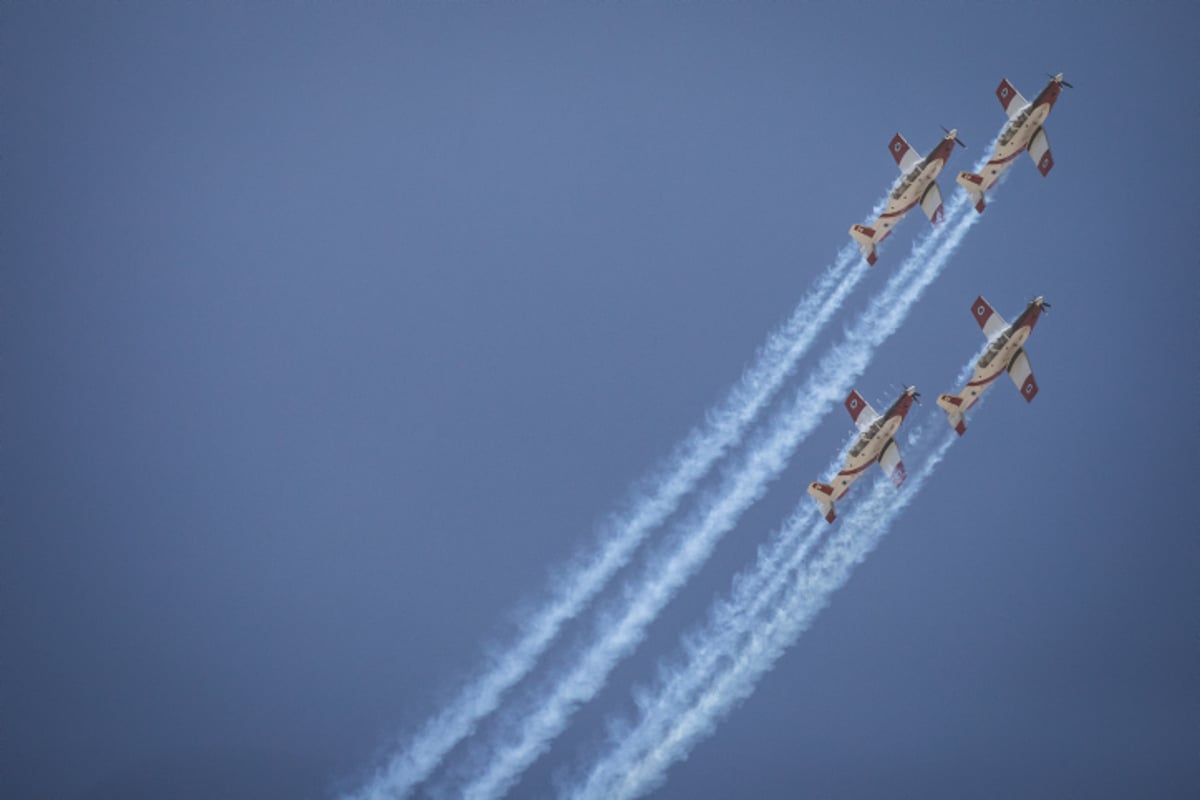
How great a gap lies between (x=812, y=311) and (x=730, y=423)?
3.78m

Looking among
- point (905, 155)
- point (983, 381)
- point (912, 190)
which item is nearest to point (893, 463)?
point (983, 381)

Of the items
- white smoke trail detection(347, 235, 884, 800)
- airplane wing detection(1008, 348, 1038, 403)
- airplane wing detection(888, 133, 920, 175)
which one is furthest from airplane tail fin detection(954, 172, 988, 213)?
white smoke trail detection(347, 235, 884, 800)

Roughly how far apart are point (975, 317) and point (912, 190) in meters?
3.57

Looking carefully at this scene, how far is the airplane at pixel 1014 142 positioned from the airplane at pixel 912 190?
0.70 metres

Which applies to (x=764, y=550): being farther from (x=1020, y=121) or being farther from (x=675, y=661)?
(x=1020, y=121)

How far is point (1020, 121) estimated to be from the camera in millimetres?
39156

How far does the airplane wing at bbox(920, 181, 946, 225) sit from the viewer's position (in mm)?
39562

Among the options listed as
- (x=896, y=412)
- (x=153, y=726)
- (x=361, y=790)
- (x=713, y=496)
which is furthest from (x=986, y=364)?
(x=153, y=726)

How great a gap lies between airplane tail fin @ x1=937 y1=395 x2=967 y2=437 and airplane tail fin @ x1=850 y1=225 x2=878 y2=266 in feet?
13.5

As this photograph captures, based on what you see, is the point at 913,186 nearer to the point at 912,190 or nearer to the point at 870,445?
the point at 912,190

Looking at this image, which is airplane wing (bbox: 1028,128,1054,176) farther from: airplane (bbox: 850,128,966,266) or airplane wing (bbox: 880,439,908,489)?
airplane wing (bbox: 880,439,908,489)

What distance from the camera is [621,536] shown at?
4291 cm

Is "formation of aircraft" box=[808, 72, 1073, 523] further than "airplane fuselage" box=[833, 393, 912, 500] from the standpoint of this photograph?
No

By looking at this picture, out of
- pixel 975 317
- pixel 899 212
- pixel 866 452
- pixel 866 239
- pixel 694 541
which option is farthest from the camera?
pixel 694 541
